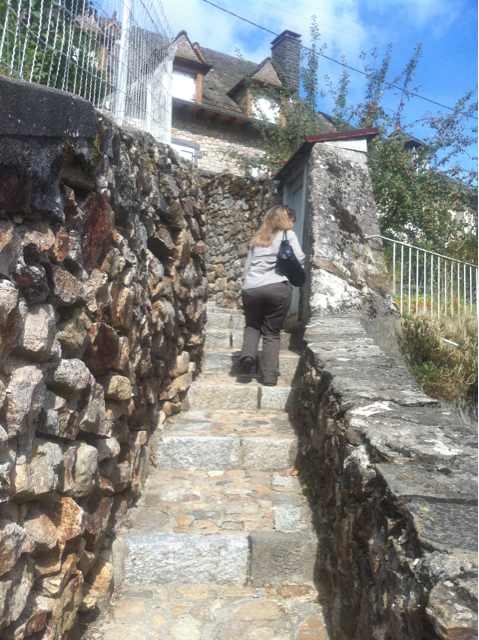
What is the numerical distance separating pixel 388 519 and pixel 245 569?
3.70ft

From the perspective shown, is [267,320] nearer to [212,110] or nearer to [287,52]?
[212,110]

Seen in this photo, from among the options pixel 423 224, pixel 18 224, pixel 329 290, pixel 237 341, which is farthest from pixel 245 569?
pixel 423 224

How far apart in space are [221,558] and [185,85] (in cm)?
1426

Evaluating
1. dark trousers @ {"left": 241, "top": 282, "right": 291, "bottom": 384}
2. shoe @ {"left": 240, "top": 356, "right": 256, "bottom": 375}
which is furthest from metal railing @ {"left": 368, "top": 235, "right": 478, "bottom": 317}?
shoe @ {"left": 240, "top": 356, "right": 256, "bottom": 375}

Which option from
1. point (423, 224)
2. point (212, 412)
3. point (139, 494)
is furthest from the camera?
point (423, 224)

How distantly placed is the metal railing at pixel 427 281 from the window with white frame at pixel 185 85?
10.6 metres

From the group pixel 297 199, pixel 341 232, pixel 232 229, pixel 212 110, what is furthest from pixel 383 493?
pixel 212 110

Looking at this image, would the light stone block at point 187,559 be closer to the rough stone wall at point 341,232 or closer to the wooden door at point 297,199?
the rough stone wall at point 341,232

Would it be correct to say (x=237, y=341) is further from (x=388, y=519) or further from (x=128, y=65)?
(x=388, y=519)

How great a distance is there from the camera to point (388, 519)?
5.45 feet

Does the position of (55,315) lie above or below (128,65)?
below

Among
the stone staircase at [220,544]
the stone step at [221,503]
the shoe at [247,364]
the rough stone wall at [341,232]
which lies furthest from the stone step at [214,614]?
the rough stone wall at [341,232]

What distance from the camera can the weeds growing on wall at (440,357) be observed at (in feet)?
14.5

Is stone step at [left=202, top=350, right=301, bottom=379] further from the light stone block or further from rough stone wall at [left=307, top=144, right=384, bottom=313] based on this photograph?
the light stone block
